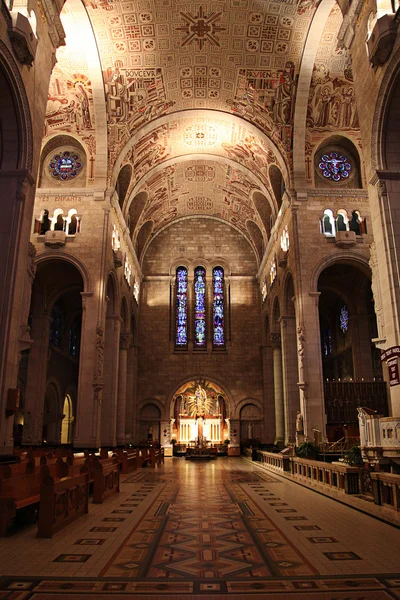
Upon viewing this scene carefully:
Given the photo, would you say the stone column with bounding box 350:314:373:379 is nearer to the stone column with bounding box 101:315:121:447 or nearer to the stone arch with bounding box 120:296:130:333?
the stone column with bounding box 101:315:121:447

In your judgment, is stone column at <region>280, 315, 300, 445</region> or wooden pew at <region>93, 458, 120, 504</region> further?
stone column at <region>280, 315, 300, 445</region>

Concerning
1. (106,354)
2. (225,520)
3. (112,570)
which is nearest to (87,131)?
(106,354)

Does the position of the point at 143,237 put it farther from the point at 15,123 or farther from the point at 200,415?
the point at 15,123

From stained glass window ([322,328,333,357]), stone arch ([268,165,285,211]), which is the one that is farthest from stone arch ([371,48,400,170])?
stained glass window ([322,328,333,357])

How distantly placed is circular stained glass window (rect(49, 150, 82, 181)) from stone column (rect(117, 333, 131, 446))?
9294 mm

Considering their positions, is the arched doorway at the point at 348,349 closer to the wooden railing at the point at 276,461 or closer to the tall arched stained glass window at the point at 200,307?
the wooden railing at the point at 276,461

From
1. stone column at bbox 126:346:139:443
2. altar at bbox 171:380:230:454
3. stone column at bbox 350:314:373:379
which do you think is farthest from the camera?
altar at bbox 171:380:230:454

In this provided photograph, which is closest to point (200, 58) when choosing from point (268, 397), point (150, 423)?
point (268, 397)

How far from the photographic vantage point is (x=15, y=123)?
9.87 m

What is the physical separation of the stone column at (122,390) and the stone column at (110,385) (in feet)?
11.2

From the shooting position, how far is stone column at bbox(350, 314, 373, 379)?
21.0 meters

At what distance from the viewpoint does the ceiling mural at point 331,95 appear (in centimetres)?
1731

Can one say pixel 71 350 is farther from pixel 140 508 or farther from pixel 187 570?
pixel 187 570

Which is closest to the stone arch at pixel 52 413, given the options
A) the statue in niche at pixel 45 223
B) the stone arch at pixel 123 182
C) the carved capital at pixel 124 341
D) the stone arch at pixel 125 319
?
the carved capital at pixel 124 341
